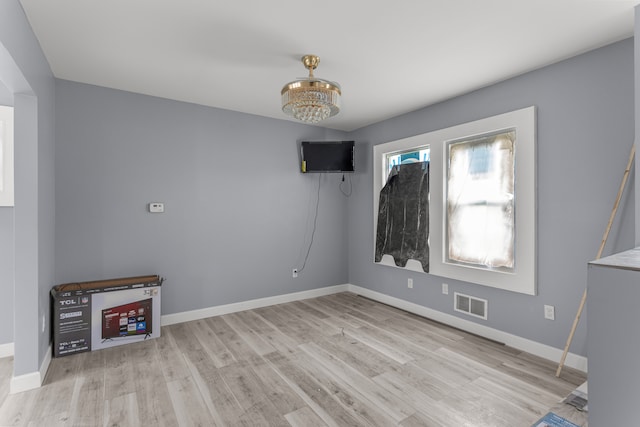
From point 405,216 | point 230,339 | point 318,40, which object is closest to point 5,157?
point 230,339

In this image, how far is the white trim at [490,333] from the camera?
2.54 metres

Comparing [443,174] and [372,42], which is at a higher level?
[372,42]

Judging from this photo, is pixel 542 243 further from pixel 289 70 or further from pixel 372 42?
pixel 289 70

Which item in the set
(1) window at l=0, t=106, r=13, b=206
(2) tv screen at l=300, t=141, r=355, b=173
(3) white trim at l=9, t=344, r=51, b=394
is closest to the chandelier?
(2) tv screen at l=300, t=141, r=355, b=173

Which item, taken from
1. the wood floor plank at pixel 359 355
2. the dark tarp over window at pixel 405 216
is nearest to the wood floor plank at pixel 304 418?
the wood floor plank at pixel 359 355

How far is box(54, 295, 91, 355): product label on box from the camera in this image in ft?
9.09

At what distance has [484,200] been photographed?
10.3 feet

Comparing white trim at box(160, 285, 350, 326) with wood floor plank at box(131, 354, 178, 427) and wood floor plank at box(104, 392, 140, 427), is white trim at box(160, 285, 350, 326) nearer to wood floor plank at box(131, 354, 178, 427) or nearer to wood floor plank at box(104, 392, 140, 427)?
wood floor plank at box(131, 354, 178, 427)

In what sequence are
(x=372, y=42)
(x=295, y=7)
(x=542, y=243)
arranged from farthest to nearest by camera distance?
(x=542, y=243)
(x=372, y=42)
(x=295, y=7)

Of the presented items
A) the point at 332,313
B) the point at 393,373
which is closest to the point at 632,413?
the point at 393,373

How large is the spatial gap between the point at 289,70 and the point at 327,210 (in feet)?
7.55

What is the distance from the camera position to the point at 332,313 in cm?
390

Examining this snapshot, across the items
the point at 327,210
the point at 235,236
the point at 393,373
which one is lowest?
the point at 393,373

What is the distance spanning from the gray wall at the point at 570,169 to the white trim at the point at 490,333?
0.05 meters
